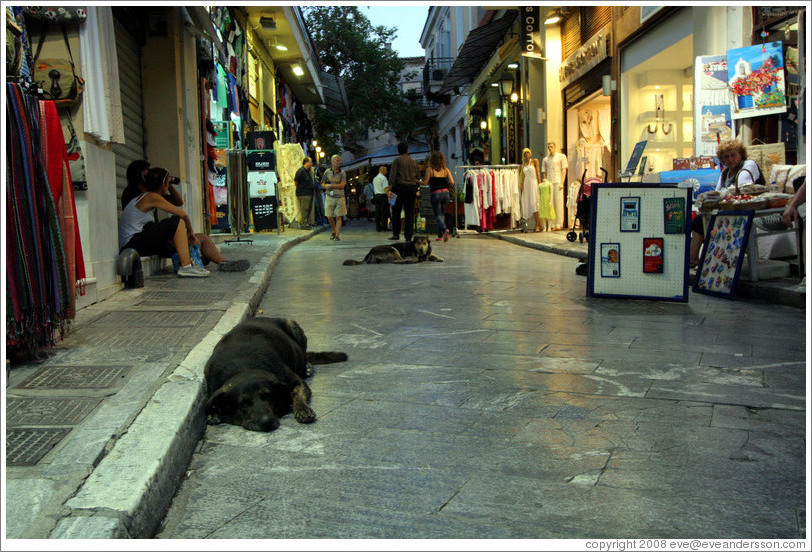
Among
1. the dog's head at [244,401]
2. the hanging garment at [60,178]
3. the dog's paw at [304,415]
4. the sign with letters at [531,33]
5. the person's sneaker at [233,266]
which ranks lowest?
the dog's paw at [304,415]

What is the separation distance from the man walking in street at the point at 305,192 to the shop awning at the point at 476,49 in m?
7.61

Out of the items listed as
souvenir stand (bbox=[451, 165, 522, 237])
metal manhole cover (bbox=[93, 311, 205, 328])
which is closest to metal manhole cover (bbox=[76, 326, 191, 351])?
metal manhole cover (bbox=[93, 311, 205, 328])

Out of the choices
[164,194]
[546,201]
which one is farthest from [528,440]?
[546,201]

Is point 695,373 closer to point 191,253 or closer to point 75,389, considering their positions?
point 75,389

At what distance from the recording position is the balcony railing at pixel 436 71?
35.6m

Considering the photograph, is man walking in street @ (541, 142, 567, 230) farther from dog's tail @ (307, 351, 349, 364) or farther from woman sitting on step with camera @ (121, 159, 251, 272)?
dog's tail @ (307, 351, 349, 364)

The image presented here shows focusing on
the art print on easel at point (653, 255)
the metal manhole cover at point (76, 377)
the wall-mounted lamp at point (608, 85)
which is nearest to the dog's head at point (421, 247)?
the art print on easel at point (653, 255)

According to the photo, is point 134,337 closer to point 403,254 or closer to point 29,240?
point 29,240

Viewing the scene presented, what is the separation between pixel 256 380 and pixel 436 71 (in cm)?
3346

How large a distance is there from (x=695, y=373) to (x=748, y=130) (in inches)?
266

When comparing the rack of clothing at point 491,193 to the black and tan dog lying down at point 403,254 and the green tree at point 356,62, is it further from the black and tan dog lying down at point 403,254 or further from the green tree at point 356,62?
the green tree at point 356,62

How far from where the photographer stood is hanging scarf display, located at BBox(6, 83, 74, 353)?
380 centimetres

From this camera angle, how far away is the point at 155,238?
7844 millimetres

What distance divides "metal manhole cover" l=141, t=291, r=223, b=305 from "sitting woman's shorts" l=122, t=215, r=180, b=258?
Answer: 104cm
